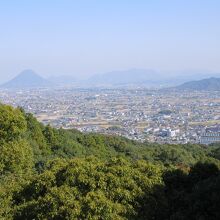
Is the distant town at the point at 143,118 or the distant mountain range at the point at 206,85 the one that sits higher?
the distant mountain range at the point at 206,85

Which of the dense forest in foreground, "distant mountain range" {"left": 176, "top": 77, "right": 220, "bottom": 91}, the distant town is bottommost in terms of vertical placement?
the distant town

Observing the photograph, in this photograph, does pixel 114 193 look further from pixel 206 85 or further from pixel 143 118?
pixel 206 85

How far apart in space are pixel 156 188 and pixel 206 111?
89100mm

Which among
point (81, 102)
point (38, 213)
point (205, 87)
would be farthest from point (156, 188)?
point (205, 87)

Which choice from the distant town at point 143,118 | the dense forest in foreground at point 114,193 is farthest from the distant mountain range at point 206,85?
the dense forest in foreground at point 114,193

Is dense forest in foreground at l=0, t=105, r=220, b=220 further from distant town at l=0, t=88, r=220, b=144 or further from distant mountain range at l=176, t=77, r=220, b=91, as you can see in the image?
distant mountain range at l=176, t=77, r=220, b=91

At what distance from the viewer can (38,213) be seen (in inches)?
406

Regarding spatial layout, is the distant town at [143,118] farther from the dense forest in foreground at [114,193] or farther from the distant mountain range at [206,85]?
the dense forest in foreground at [114,193]

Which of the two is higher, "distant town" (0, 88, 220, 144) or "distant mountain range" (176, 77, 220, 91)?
"distant mountain range" (176, 77, 220, 91)

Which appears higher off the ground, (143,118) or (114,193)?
(114,193)

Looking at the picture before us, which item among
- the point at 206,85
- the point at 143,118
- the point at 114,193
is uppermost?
the point at 114,193

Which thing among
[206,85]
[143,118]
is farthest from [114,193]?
[206,85]

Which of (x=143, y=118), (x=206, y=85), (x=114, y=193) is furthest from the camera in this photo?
(x=206, y=85)

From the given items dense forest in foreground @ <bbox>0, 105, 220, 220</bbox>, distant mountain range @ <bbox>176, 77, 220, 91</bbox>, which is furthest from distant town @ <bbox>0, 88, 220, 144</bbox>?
dense forest in foreground @ <bbox>0, 105, 220, 220</bbox>
